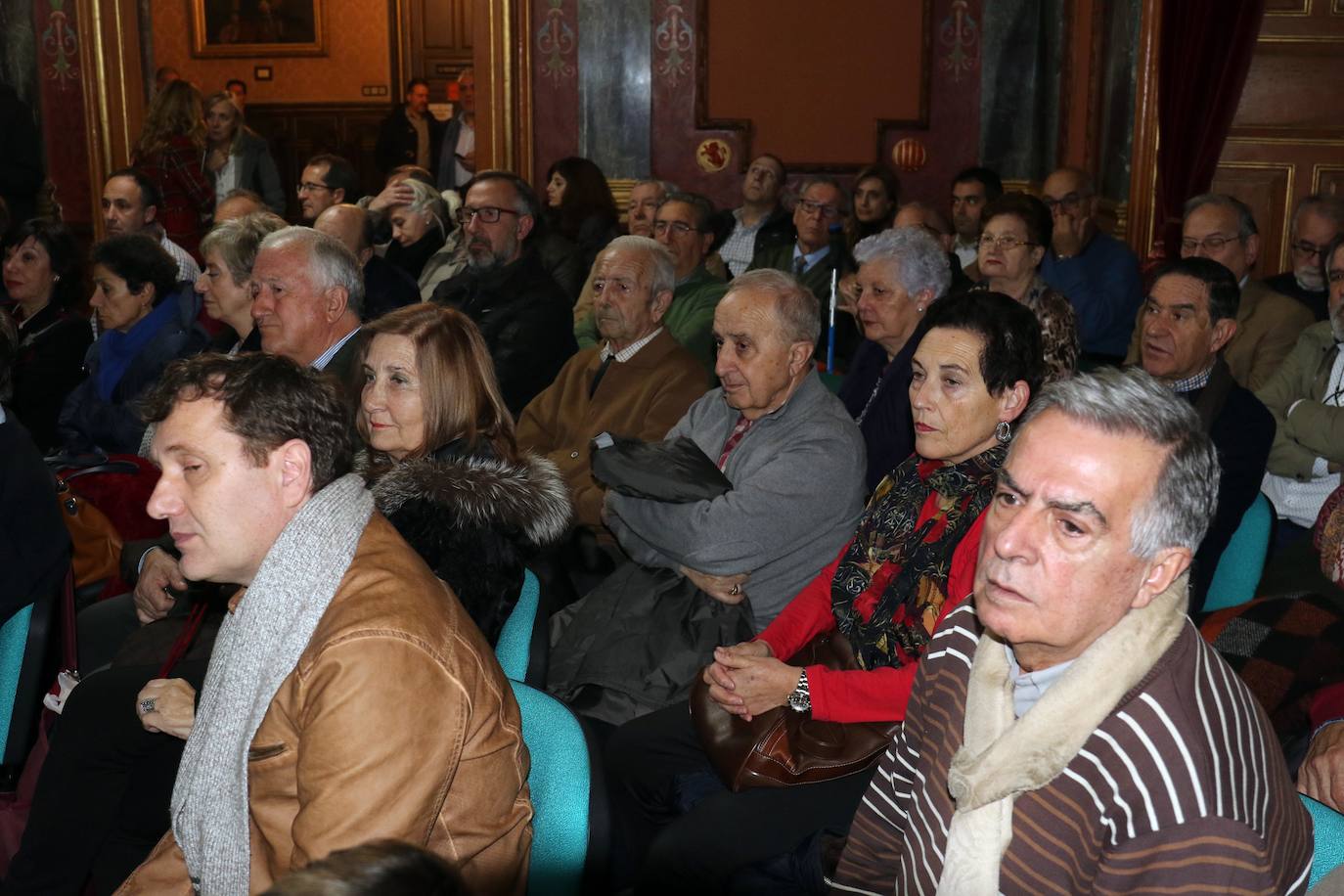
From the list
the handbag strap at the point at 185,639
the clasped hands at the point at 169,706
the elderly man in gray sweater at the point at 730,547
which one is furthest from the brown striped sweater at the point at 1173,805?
the handbag strap at the point at 185,639

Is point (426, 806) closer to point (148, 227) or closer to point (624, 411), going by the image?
point (624, 411)

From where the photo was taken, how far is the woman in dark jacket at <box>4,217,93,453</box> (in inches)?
170

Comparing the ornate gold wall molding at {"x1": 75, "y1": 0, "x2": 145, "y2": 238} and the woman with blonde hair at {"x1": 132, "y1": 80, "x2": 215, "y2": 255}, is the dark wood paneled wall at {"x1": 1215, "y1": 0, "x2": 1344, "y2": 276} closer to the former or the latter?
the woman with blonde hair at {"x1": 132, "y1": 80, "x2": 215, "y2": 255}

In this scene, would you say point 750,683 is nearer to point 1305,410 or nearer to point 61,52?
point 1305,410

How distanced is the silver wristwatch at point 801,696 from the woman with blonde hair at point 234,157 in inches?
233

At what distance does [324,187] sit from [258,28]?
7892 millimetres

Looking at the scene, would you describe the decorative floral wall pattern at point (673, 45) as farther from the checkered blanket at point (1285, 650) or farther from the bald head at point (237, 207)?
the checkered blanket at point (1285, 650)

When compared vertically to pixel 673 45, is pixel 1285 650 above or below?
below

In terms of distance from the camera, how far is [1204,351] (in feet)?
10.3

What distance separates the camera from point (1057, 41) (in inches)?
294

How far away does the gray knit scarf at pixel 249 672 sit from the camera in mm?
1613

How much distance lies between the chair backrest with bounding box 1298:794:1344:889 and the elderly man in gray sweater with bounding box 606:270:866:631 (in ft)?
4.29

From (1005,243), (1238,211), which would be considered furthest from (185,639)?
(1238,211)

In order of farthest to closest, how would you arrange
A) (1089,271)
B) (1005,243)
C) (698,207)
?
(698,207) < (1089,271) < (1005,243)
